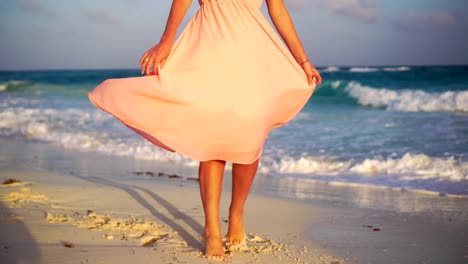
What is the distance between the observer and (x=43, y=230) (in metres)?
3.39

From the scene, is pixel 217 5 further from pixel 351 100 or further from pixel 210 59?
pixel 351 100

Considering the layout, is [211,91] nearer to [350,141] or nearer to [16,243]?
[16,243]

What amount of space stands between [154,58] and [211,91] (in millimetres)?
339

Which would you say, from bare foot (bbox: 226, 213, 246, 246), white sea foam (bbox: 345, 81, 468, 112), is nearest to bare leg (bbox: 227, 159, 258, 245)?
bare foot (bbox: 226, 213, 246, 246)

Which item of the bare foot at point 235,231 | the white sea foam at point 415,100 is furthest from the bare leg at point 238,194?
the white sea foam at point 415,100

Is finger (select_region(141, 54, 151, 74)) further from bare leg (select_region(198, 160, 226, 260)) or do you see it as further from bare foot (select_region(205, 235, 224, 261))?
bare foot (select_region(205, 235, 224, 261))

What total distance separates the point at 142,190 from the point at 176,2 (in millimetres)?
2603

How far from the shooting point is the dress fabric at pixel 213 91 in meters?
2.87

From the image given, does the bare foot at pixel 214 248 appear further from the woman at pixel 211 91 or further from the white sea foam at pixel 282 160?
the white sea foam at pixel 282 160

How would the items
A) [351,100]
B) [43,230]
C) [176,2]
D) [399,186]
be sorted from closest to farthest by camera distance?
1. [176,2]
2. [43,230]
3. [399,186]
4. [351,100]

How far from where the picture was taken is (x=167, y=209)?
14.4 feet

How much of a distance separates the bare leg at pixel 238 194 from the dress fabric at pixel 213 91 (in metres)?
0.28

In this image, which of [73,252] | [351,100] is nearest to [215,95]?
[73,252]

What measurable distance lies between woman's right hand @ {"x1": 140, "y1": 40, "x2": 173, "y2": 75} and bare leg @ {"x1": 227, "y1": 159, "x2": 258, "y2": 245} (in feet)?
2.49
